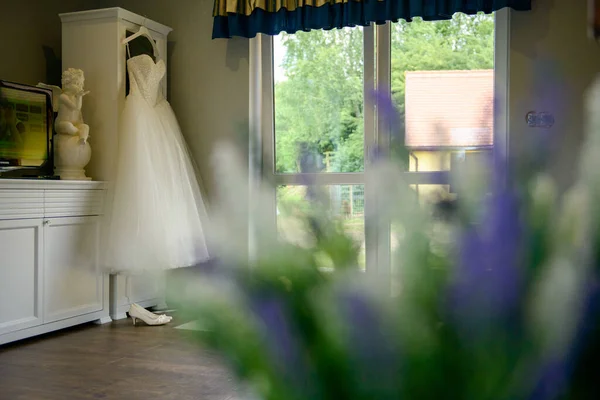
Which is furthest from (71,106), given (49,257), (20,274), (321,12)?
(321,12)

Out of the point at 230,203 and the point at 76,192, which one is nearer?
the point at 230,203

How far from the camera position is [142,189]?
3711 millimetres

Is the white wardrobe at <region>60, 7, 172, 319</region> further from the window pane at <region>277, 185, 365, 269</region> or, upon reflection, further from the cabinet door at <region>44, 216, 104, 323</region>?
the window pane at <region>277, 185, 365, 269</region>

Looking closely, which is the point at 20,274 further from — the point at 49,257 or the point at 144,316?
the point at 144,316

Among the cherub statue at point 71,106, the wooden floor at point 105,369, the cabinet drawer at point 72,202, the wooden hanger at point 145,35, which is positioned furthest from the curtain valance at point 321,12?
the wooden floor at point 105,369

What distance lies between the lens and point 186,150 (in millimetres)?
4191

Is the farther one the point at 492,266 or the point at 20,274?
the point at 20,274

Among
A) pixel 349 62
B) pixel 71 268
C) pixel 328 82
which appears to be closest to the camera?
pixel 71 268

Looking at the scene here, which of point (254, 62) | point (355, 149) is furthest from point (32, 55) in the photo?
point (355, 149)

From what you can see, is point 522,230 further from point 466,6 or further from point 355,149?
point 355,149

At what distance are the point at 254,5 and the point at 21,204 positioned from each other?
6.17 feet

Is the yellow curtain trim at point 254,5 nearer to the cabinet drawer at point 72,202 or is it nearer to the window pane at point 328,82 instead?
the window pane at point 328,82

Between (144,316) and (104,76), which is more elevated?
(104,76)

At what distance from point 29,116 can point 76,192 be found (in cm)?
50
